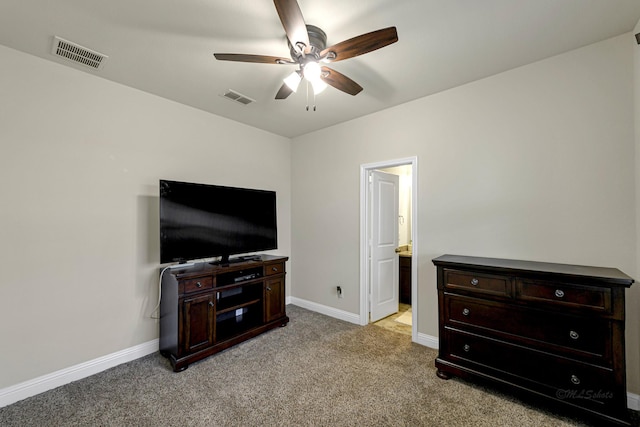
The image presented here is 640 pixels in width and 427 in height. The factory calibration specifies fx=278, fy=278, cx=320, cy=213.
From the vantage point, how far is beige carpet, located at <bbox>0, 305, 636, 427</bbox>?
191cm

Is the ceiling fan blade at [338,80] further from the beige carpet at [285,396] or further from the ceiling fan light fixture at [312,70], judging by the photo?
the beige carpet at [285,396]

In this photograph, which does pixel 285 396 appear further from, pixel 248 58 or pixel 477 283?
pixel 248 58

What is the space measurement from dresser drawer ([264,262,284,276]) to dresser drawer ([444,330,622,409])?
6.47ft

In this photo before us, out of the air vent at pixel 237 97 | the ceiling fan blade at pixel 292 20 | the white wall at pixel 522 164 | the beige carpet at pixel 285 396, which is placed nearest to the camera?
the ceiling fan blade at pixel 292 20

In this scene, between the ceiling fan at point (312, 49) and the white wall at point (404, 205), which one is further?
the white wall at point (404, 205)

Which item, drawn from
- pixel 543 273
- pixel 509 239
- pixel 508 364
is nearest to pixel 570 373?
pixel 508 364

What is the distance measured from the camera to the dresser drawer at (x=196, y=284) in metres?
2.58

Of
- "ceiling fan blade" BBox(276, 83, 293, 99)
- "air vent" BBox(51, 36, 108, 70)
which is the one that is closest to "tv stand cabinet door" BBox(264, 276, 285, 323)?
"ceiling fan blade" BBox(276, 83, 293, 99)

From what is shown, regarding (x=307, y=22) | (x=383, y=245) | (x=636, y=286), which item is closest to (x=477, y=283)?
(x=636, y=286)

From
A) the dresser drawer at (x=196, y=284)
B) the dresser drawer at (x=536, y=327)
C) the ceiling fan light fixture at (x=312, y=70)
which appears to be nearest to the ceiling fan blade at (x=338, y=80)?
the ceiling fan light fixture at (x=312, y=70)

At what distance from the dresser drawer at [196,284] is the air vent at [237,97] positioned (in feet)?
6.25

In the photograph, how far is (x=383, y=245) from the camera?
3.80 metres

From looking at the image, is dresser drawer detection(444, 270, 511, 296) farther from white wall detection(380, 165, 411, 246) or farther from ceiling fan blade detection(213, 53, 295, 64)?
white wall detection(380, 165, 411, 246)

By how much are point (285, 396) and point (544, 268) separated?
2.18 meters
